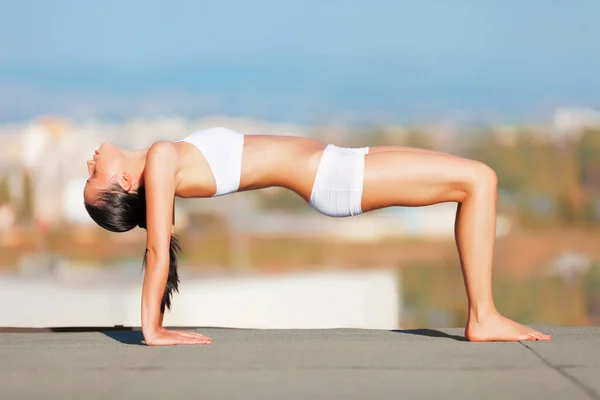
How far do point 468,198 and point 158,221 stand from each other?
998 mm

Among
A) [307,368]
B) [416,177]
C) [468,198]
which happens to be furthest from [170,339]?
[468,198]

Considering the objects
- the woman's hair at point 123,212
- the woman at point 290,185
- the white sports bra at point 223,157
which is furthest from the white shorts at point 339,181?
the woman's hair at point 123,212

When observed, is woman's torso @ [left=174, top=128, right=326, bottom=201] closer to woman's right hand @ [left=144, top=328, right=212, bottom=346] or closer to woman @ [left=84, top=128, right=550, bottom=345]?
woman @ [left=84, top=128, right=550, bottom=345]

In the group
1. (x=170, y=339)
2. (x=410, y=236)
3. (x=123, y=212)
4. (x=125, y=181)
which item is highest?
(x=125, y=181)

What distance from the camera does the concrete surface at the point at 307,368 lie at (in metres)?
2.11

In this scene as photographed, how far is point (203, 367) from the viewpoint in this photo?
8.10ft

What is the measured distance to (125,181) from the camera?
3.19m

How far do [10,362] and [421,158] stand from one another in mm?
1403

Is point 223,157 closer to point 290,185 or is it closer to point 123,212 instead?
point 290,185

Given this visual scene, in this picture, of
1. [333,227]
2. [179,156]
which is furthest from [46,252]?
[179,156]

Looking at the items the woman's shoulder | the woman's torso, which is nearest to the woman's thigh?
the woman's torso

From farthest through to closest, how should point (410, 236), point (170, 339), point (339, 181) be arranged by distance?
1. point (410, 236)
2. point (339, 181)
3. point (170, 339)

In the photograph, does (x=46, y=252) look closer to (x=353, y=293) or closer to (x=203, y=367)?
(x=353, y=293)

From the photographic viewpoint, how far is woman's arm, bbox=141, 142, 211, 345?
9.94 ft
